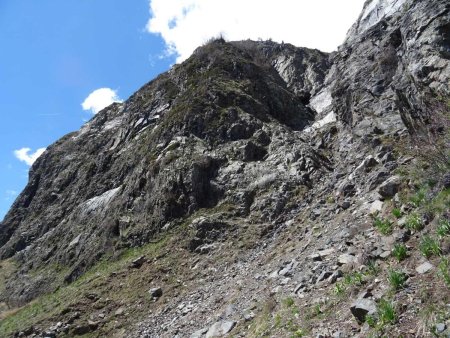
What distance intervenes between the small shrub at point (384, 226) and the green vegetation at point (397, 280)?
265 cm

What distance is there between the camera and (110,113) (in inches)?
2306

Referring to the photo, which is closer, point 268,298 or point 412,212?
point 412,212

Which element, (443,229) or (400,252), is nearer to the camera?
(443,229)

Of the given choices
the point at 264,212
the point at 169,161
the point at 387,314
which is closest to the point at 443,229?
the point at 387,314

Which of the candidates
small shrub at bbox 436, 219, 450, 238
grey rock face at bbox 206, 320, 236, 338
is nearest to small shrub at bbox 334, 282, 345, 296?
small shrub at bbox 436, 219, 450, 238

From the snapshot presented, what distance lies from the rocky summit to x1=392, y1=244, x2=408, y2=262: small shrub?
0.07 meters

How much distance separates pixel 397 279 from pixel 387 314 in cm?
91

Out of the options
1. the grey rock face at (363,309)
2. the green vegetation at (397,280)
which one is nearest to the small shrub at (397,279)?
the green vegetation at (397,280)

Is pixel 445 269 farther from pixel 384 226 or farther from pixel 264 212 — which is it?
Answer: pixel 264 212

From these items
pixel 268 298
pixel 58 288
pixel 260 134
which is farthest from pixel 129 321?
pixel 260 134

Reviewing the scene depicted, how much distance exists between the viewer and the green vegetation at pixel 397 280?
7.79m

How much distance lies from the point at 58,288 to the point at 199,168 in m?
13.1

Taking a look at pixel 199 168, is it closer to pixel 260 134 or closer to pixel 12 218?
pixel 260 134

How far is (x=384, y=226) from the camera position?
1080 cm
